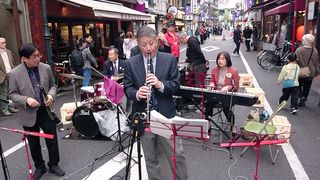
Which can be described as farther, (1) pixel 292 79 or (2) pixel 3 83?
(2) pixel 3 83

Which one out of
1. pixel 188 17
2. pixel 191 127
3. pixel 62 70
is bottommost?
pixel 62 70

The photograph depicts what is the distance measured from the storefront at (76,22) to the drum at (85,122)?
18.7 ft

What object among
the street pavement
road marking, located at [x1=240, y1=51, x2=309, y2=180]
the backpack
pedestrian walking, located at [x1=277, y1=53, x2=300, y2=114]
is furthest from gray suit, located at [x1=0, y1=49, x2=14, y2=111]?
pedestrian walking, located at [x1=277, y1=53, x2=300, y2=114]

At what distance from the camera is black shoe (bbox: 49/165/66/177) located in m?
4.57

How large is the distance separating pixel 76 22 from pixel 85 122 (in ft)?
27.9

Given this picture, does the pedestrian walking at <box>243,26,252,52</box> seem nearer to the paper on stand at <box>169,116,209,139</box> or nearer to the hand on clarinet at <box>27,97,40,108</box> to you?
the hand on clarinet at <box>27,97,40,108</box>

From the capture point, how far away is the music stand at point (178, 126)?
297cm

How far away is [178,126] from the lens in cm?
302

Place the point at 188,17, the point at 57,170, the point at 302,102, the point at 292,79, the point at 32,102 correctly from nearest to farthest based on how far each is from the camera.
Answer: the point at 32,102 < the point at 57,170 < the point at 292,79 < the point at 302,102 < the point at 188,17

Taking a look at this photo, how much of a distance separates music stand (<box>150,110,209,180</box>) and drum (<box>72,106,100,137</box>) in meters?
2.97

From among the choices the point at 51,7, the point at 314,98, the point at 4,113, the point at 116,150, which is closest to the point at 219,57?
the point at 116,150

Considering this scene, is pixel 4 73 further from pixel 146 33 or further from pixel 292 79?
pixel 292 79

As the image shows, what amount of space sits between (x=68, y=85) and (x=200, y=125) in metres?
9.51

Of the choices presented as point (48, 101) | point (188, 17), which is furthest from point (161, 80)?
point (188, 17)
